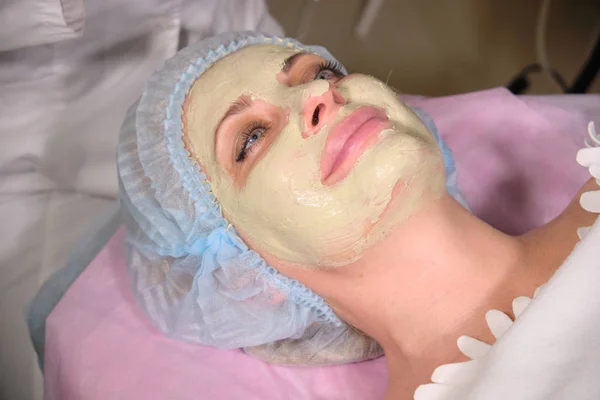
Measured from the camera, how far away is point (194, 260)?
3.52ft

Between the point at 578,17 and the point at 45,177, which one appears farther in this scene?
the point at 578,17

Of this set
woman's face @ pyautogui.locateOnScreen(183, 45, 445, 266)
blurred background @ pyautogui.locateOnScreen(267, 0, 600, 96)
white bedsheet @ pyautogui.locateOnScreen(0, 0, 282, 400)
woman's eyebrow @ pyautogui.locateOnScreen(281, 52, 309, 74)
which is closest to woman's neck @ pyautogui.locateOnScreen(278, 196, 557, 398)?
woman's face @ pyautogui.locateOnScreen(183, 45, 445, 266)

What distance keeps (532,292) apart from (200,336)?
1.99 feet

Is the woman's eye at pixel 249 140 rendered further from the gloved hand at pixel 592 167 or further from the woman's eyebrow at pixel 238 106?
the gloved hand at pixel 592 167

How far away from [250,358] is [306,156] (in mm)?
502

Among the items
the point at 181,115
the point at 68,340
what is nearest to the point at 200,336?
the point at 68,340

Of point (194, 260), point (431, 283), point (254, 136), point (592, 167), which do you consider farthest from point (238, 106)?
point (592, 167)

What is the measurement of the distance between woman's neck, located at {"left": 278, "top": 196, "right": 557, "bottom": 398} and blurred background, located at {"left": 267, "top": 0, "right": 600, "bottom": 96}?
1379 millimetres

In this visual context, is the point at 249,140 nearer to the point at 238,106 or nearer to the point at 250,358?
the point at 238,106

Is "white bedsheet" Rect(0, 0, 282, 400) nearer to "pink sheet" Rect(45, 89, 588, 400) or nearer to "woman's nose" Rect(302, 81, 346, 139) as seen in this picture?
"pink sheet" Rect(45, 89, 588, 400)

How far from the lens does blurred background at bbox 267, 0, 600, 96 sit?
2299 millimetres

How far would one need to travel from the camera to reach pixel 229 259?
1.04 m

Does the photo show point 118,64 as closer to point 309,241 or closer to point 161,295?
point 161,295

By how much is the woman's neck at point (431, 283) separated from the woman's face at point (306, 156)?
4 cm
